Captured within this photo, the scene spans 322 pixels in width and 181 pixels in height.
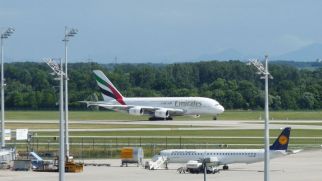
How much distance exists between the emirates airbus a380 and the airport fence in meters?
39.8

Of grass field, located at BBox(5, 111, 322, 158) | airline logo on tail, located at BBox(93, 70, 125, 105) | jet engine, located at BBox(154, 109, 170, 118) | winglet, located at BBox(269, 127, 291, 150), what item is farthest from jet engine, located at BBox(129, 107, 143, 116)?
winglet, located at BBox(269, 127, 291, 150)

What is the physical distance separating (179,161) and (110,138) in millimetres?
28789

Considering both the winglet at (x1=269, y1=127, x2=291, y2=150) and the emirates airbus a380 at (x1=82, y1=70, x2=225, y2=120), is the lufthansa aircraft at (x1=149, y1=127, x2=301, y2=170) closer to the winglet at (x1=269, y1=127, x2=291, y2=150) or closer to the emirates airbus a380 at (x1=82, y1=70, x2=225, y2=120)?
the winglet at (x1=269, y1=127, x2=291, y2=150)

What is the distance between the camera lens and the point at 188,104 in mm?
163500

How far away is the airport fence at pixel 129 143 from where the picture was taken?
104312 millimetres

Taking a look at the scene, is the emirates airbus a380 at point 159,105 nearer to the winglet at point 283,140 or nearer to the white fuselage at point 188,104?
the white fuselage at point 188,104

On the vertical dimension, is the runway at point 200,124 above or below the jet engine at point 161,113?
below

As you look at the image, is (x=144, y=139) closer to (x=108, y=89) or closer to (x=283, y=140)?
(x=283, y=140)

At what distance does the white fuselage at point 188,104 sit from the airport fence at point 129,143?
39.6 meters

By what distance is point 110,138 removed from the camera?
119 m

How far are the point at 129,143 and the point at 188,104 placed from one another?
2006 inches

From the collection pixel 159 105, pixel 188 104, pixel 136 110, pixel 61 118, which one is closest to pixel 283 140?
pixel 61 118

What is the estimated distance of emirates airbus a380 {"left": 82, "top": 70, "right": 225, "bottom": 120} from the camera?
162000 millimetres

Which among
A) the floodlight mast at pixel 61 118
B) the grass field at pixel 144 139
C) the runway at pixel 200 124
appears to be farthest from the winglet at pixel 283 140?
the runway at pixel 200 124
